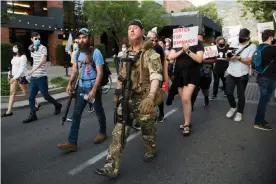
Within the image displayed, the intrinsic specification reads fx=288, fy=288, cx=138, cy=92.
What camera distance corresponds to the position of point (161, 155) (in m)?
4.33

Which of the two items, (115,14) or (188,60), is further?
(115,14)

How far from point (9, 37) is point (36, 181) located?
20066 millimetres

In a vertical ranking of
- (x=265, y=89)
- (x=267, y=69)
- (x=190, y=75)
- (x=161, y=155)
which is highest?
(x=267, y=69)

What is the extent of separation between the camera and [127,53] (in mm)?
3729

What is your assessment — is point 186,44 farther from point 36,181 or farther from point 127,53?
point 36,181

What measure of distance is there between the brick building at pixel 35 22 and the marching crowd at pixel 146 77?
14.8 metres

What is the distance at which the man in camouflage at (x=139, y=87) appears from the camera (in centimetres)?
347

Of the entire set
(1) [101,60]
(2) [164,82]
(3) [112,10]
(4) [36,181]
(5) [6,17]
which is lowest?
(4) [36,181]

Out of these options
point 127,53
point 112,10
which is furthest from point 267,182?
point 112,10

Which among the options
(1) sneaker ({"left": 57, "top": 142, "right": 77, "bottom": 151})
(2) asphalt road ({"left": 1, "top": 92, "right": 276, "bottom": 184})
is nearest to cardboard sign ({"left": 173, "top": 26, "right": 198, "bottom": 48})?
(2) asphalt road ({"left": 1, "top": 92, "right": 276, "bottom": 184})

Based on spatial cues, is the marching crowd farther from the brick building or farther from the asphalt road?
the brick building

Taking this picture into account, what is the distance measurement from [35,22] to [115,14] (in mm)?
6413

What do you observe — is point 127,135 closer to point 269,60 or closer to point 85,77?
point 85,77

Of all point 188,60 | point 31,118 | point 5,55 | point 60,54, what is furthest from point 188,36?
point 60,54
